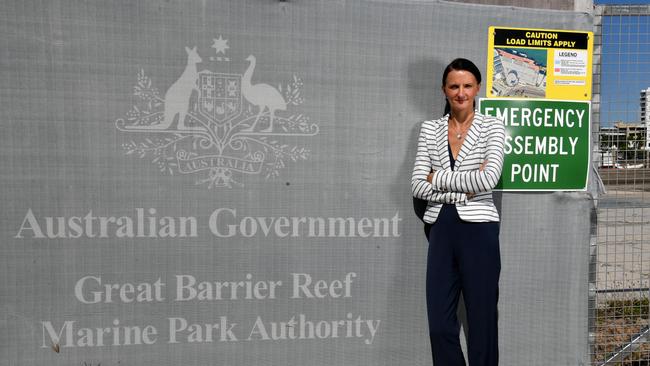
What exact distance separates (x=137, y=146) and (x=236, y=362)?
1353mm

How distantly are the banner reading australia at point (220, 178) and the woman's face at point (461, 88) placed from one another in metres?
0.33

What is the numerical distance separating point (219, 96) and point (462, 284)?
1.68 m

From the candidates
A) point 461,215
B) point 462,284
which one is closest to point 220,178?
point 461,215

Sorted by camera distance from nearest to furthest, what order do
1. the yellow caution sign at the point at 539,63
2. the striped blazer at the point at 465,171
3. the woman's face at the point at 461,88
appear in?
1. the striped blazer at the point at 465,171
2. the woman's face at the point at 461,88
3. the yellow caution sign at the point at 539,63

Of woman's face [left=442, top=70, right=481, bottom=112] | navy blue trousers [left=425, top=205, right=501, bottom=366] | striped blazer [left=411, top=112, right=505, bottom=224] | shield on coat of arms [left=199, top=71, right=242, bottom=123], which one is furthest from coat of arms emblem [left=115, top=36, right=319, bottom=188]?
navy blue trousers [left=425, top=205, right=501, bottom=366]

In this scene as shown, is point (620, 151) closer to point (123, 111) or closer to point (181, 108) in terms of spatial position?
point (181, 108)

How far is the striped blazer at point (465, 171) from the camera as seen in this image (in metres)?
2.59

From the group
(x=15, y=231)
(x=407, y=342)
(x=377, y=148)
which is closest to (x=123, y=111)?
(x=15, y=231)

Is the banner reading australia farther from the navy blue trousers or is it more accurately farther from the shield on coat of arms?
the navy blue trousers

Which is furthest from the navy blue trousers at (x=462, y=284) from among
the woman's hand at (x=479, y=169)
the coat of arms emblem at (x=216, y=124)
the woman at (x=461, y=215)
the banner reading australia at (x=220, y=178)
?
the coat of arms emblem at (x=216, y=124)

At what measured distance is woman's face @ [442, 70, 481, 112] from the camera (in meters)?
2.73

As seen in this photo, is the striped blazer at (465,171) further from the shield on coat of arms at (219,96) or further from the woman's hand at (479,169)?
the shield on coat of arms at (219,96)

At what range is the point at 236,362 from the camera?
118 inches

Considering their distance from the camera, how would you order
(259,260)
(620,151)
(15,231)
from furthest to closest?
(620,151) < (259,260) < (15,231)
